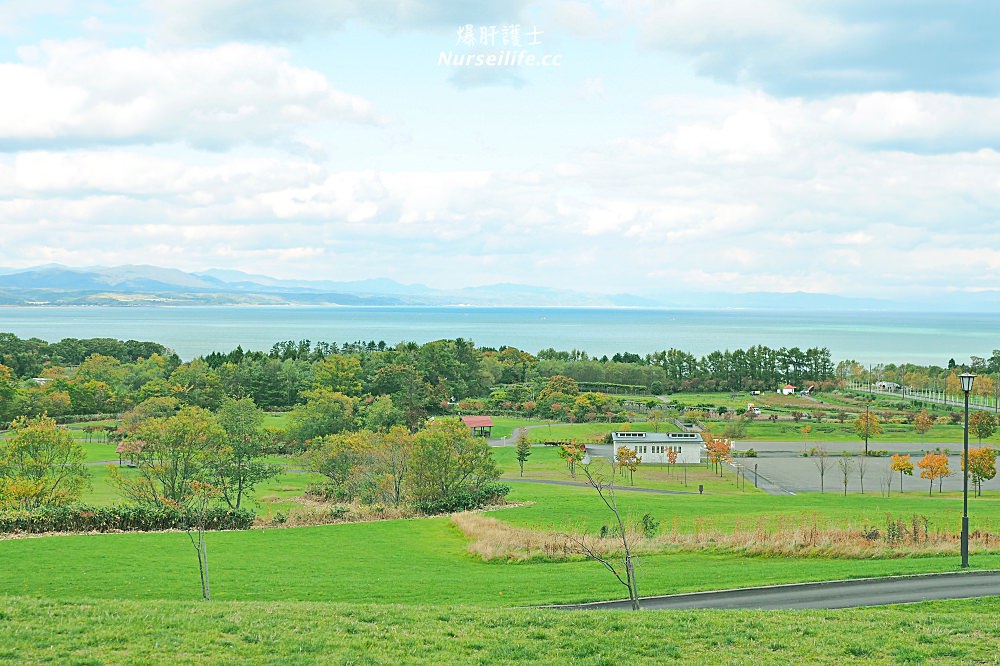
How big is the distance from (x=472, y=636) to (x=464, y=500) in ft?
74.1

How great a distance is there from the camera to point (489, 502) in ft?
109

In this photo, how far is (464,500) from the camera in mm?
32250

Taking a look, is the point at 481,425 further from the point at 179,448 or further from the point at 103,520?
the point at 103,520

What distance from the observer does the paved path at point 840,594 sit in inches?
534

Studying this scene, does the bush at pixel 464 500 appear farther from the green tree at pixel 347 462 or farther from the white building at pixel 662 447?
the white building at pixel 662 447

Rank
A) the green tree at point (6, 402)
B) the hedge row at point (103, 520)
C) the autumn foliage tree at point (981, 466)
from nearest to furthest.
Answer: the hedge row at point (103, 520) < the autumn foliage tree at point (981, 466) < the green tree at point (6, 402)

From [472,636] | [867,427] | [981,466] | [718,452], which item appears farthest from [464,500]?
[867,427]

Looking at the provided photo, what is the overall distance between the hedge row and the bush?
7.22m

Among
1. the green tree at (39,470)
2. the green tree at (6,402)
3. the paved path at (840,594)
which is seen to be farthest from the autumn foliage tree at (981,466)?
the green tree at (6,402)

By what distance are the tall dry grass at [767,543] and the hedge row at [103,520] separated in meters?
10.5

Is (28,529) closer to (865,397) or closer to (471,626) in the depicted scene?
(471,626)

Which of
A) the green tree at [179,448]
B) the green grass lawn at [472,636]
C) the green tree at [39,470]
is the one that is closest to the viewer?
the green grass lawn at [472,636]

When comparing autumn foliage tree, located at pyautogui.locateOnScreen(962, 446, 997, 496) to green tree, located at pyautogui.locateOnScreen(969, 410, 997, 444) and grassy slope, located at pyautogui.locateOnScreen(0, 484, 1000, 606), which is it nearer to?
green tree, located at pyautogui.locateOnScreen(969, 410, 997, 444)

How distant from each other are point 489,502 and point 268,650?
2434cm
